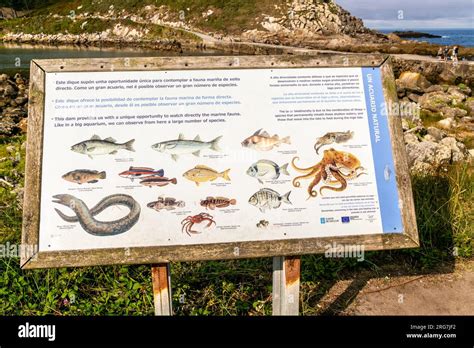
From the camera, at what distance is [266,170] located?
119 inches

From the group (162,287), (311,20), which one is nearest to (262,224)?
(162,287)

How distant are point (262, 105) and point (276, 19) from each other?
52.0 meters

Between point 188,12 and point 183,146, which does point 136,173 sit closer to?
point 183,146

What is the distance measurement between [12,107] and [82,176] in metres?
13.5

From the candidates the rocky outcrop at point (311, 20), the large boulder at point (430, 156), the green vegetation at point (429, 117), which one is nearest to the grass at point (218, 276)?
the large boulder at point (430, 156)

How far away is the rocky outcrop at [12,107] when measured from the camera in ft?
35.6

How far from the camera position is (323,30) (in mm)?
49312

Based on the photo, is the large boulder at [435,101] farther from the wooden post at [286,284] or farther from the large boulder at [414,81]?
the wooden post at [286,284]

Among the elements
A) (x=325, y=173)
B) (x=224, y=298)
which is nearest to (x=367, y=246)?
(x=325, y=173)

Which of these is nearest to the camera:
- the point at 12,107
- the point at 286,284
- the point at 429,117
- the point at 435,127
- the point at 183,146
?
the point at 183,146

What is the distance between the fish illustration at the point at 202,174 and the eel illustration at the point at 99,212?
39 centimetres

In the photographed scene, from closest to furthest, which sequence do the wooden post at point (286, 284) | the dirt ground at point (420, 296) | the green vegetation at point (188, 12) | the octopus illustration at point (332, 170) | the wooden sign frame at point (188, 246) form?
the wooden sign frame at point (188, 246) → the octopus illustration at point (332, 170) → the wooden post at point (286, 284) → the dirt ground at point (420, 296) → the green vegetation at point (188, 12)

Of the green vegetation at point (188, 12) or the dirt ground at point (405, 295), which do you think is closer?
the dirt ground at point (405, 295)

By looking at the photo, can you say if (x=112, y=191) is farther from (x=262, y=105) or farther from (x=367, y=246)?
(x=367, y=246)
